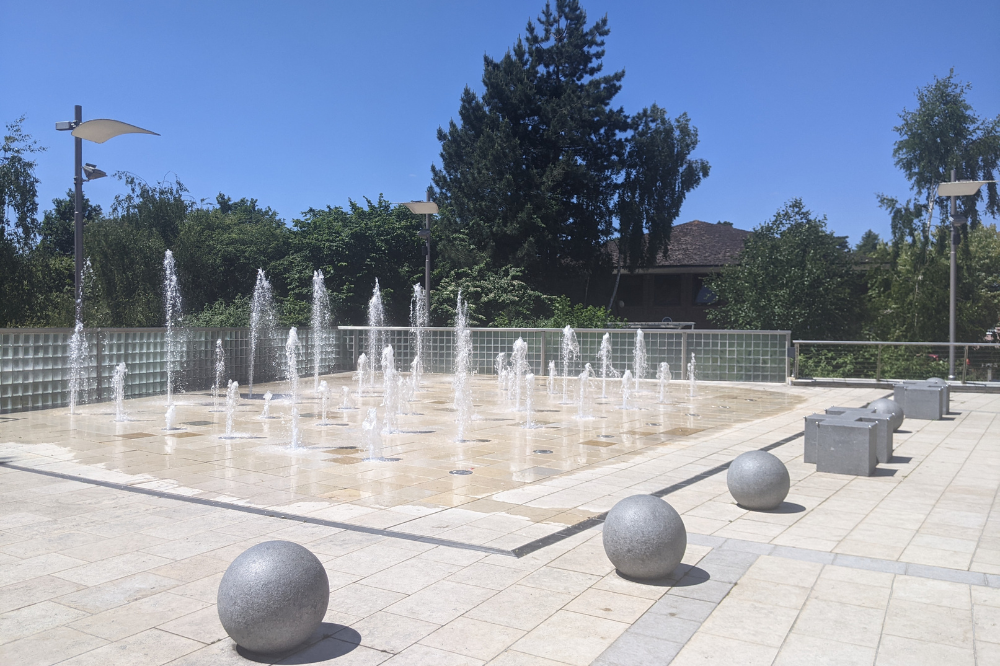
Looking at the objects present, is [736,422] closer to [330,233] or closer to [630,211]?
[630,211]

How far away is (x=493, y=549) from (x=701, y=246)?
38128 millimetres

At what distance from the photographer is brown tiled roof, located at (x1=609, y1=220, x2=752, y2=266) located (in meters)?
39.3

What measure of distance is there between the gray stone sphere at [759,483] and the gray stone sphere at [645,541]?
88.5 inches

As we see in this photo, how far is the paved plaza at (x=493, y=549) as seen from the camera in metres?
4.30

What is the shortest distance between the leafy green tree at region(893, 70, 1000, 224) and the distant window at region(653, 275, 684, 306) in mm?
11839

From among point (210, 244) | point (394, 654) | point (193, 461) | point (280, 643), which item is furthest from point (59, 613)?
point (210, 244)

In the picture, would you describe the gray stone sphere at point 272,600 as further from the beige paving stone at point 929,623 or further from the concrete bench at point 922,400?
the concrete bench at point 922,400

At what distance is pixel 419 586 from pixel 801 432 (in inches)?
364

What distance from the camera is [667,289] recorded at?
4022 cm

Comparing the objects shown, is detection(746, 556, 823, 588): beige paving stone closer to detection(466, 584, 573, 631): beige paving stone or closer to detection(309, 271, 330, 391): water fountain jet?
detection(466, 584, 573, 631): beige paving stone

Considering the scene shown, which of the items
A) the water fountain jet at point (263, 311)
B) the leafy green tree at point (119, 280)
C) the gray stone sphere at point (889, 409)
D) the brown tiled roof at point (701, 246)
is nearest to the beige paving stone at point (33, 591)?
the gray stone sphere at point (889, 409)

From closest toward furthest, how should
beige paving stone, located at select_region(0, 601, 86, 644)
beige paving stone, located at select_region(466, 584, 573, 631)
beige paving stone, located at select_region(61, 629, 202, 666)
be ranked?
beige paving stone, located at select_region(61, 629, 202, 666)
beige paving stone, located at select_region(0, 601, 86, 644)
beige paving stone, located at select_region(466, 584, 573, 631)

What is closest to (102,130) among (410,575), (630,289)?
(410,575)

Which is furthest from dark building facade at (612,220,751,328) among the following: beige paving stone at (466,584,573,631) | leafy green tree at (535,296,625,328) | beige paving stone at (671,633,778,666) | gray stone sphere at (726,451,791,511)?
beige paving stone at (671,633,778,666)
